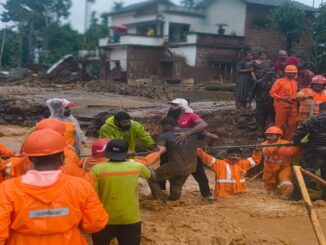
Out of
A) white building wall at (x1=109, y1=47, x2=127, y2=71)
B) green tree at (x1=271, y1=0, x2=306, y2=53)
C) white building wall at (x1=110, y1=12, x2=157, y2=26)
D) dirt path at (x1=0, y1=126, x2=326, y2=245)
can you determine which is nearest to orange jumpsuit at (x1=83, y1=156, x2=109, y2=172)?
dirt path at (x1=0, y1=126, x2=326, y2=245)

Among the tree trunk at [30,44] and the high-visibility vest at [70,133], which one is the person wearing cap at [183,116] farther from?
the tree trunk at [30,44]

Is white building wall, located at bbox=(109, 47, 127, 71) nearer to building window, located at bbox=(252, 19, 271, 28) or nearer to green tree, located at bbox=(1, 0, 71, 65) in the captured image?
building window, located at bbox=(252, 19, 271, 28)

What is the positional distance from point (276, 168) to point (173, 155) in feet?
6.25

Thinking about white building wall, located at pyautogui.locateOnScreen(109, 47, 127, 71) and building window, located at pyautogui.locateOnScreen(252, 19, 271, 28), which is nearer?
building window, located at pyautogui.locateOnScreen(252, 19, 271, 28)

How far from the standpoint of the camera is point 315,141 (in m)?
6.89

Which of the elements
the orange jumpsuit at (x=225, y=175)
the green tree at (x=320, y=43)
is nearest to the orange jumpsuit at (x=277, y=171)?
the orange jumpsuit at (x=225, y=175)

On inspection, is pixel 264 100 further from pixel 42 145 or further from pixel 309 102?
pixel 42 145

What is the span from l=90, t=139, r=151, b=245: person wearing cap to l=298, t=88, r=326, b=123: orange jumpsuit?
4850mm

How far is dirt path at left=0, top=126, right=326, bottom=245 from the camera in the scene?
16.4ft

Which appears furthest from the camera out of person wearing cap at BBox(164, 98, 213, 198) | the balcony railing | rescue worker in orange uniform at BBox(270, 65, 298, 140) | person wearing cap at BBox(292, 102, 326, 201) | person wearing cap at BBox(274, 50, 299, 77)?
the balcony railing

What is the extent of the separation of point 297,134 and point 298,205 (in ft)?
3.21

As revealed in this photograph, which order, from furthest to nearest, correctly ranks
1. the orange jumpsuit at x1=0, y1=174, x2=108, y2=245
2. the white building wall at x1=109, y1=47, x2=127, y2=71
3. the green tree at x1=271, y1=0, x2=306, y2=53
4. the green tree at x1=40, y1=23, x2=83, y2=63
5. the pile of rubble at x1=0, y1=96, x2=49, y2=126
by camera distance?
1. the green tree at x1=40, y1=23, x2=83, y2=63
2. the white building wall at x1=109, y1=47, x2=127, y2=71
3. the green tree at x1=271, y1=0, x2=306, y2=53
4. the pile of rubble at x1=0, y1=96, x2=49, y2=126
5. the orange jumpsuit at x1=0, y1=174, x2=108, y2=245

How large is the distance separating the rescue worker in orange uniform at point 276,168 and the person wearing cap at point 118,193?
370 cm

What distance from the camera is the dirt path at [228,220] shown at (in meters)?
4.99
